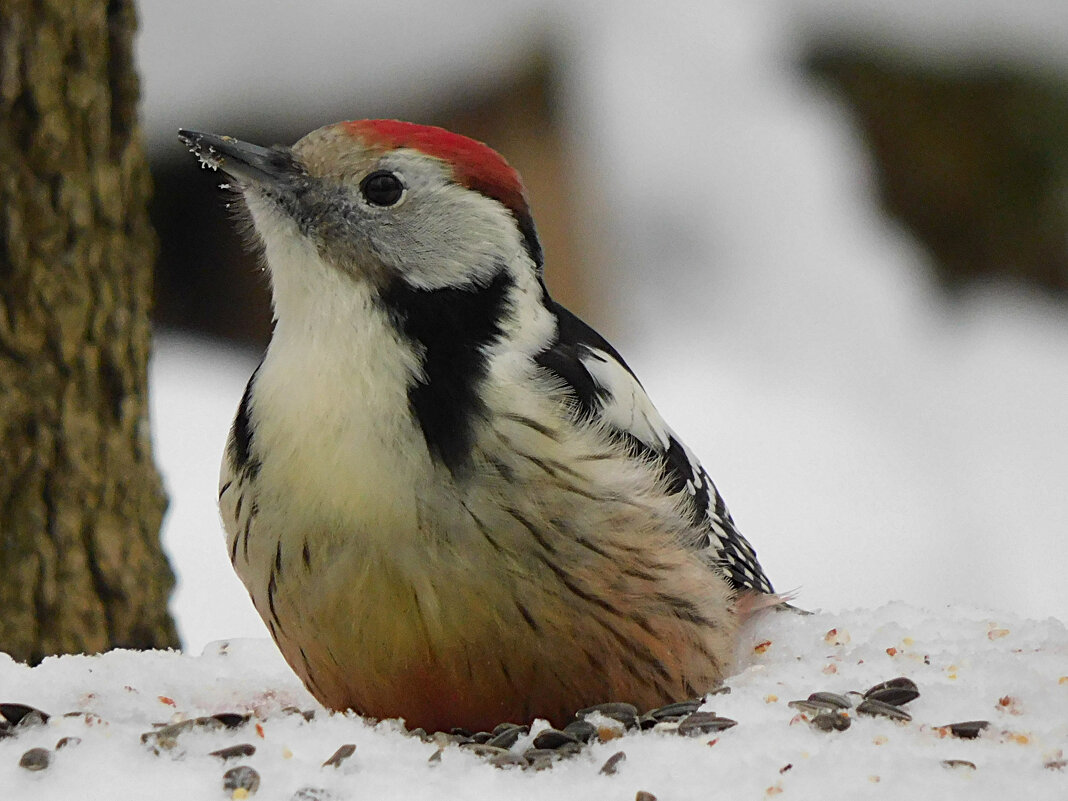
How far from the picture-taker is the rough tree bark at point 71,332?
2.72m

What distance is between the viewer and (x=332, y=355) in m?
2.26

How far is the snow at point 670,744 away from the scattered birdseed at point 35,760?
0.01 meters

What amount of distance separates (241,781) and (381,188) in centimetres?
109

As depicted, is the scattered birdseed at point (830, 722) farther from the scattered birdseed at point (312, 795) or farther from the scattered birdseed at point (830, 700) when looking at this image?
the scattered birdseed at point (312, 795)

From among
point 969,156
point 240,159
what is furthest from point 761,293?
point 240,159

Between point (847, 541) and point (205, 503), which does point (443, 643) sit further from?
point (847, 541)

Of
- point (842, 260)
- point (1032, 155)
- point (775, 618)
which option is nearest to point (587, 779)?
point (775, 618)

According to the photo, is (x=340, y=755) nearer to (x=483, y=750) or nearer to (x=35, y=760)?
(x=483, y=750)

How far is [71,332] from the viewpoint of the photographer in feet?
9.18

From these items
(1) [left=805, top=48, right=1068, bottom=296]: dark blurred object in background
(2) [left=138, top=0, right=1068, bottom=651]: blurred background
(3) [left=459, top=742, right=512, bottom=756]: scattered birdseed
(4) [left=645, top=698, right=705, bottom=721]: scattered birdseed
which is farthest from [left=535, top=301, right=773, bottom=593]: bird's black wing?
(1) [left=805, top=48, right=1068, bottom=296]: dark blurred object in background

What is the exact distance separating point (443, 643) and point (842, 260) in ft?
17.5

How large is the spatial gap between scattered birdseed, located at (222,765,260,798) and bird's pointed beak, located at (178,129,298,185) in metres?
1.07

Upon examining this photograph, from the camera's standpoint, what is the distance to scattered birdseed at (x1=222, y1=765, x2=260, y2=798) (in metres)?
1.73

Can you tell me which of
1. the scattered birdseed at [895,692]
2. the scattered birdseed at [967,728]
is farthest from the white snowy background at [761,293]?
the scattered birdseed at [967,728]
